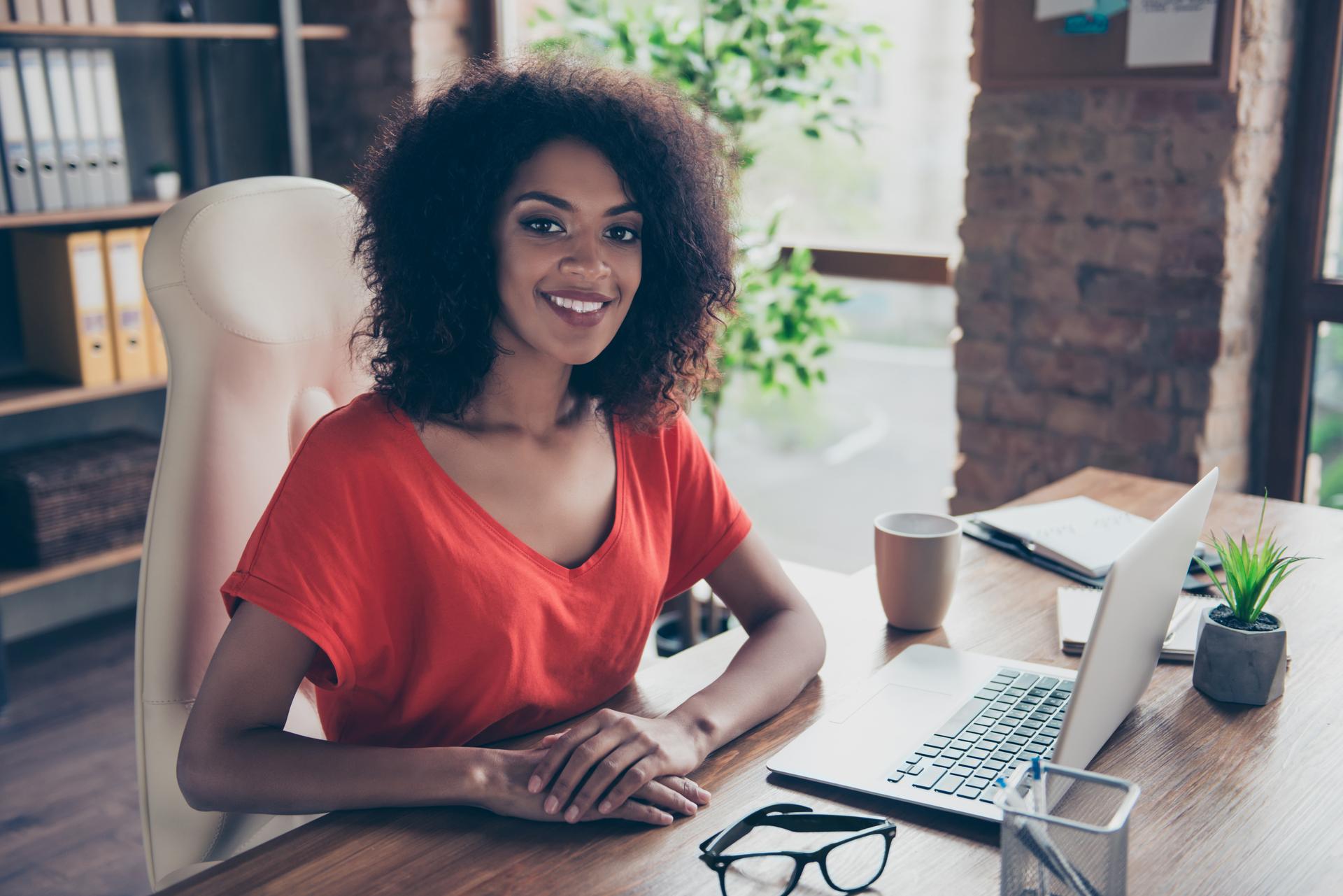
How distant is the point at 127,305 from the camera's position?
9.49ft

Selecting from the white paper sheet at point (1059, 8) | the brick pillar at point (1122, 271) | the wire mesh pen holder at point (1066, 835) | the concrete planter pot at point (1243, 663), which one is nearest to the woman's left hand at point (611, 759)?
the wire mesh pen holder at point (1066, 835)

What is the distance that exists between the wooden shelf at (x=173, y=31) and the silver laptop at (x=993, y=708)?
2388 mm

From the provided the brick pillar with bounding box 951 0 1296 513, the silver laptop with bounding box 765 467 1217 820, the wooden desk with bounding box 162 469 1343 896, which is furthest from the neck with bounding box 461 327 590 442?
the brick pillar with bounding box 951 0 1296 513

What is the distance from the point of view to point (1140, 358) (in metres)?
2.35

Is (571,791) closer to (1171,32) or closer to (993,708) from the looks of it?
(993,708)

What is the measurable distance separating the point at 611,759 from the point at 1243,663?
601 mm

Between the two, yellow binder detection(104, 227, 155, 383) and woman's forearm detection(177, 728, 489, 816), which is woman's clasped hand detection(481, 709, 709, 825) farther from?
yellow binder detection(104, 227, 155, 383)

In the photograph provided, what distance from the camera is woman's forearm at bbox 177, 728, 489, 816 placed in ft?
Answer: 3.12

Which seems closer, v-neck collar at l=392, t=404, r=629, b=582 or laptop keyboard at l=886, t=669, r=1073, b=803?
laptop keyboard at l=886, t=669, r=1073, b=803

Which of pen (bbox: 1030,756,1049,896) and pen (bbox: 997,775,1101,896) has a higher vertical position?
pen (bbox: 1030,756,1049,896)

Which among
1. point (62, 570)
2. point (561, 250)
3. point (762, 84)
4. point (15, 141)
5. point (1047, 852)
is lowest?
point (62, 570)

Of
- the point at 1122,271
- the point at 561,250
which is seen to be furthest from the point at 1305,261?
the point at 561,250

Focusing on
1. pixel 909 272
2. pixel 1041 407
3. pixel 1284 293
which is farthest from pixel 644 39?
pixel 1284 293

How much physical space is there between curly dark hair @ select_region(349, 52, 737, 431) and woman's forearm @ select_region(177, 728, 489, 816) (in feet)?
1.09
